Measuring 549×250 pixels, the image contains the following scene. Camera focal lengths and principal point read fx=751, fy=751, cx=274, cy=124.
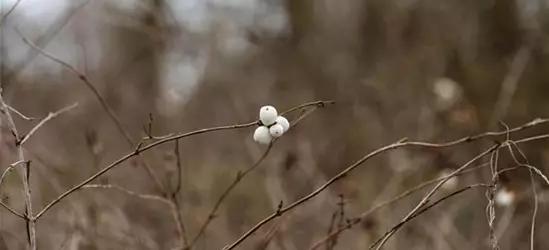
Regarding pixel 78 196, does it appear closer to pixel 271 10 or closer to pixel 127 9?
pixel 127 9

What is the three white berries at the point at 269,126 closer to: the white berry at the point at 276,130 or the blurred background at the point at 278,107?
the white berry at the point at 276,130

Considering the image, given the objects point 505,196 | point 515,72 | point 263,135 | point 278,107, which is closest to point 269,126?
point 263,135

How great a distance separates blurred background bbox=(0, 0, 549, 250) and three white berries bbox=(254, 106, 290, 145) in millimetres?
341

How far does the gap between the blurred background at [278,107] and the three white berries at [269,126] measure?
0.34 meters

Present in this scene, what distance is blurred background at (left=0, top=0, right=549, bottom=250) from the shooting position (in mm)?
2219

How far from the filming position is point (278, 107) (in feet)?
15.6

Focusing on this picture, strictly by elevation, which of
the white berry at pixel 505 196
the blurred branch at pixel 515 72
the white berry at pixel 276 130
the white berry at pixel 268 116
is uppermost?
the blurred branch at pixel 515 72

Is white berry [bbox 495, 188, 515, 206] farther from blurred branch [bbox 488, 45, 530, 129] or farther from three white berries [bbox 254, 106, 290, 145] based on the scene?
blurred branch [bbox 488, 45, 530, 129]

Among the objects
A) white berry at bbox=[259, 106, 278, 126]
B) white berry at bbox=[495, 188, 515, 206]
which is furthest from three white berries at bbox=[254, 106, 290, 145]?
white berry at bbox=[495, 188, 515, 206]

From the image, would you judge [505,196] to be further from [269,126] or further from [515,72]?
[515,72]

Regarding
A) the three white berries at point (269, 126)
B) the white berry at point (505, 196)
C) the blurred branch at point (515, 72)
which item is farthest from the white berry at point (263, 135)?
the blurred branch at point (515, 72)

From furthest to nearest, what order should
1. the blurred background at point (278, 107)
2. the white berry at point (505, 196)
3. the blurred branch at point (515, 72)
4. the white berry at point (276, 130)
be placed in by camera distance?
the blurred branch at point (515, 72), the blurred background at point (278, 107), the white berry at point (505, 196), the white berry at point (276, 130)

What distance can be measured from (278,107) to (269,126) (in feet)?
12.1

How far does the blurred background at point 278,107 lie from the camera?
2.22m
